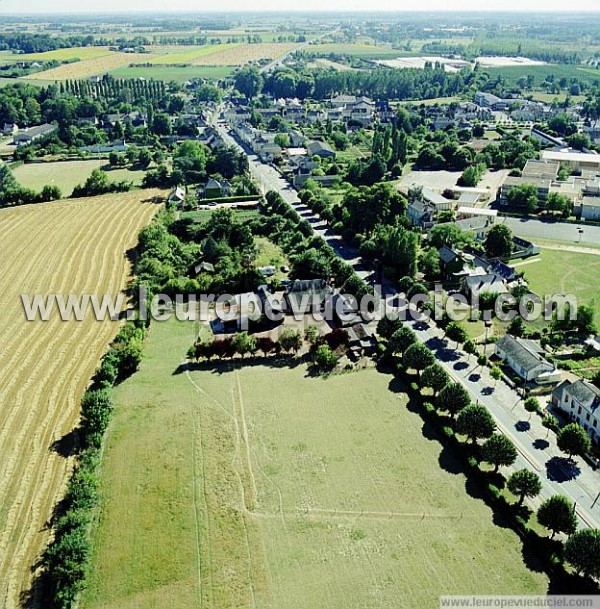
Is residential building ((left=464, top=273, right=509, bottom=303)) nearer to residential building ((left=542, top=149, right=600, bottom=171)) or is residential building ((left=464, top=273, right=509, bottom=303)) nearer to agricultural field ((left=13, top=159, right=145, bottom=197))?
residential building ((left=542, top=149, right=600, bottom=171))

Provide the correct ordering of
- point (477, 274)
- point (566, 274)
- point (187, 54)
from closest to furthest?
1. point (477, 274)
2. point (566, 274)
3. point (187, 54)

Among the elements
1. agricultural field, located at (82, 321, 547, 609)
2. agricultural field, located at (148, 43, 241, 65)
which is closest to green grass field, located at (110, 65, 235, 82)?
agricultural field, located at (148, 43, 241, 65)

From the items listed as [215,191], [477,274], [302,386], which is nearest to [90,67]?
[215,191]

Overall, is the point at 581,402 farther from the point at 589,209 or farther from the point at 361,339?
the point at 589,209

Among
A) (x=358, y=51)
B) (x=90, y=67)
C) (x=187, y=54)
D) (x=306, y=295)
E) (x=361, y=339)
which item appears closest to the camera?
(x=361, y=339)

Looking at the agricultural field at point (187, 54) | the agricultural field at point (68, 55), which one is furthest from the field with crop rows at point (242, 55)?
the agricultural field at point (68, 55)

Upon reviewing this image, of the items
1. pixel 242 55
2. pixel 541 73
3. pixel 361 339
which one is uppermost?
pixel 242 55

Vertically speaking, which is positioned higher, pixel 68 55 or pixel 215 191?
pixel 68 55
